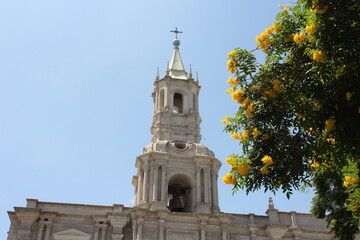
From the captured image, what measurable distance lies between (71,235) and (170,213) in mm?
5824

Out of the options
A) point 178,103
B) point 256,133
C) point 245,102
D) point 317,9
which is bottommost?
point 256,133

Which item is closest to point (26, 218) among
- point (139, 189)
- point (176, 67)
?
point (139, 189)

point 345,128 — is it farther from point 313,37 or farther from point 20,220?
point 20,220

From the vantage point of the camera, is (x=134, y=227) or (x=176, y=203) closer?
(x=134, y=227)

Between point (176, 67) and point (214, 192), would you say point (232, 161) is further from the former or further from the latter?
point (176, 67)

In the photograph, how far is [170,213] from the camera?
89.5 feet

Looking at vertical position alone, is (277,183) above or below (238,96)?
below

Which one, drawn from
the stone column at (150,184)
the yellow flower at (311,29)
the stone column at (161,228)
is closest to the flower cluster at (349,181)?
the yellow flower at (311,29)

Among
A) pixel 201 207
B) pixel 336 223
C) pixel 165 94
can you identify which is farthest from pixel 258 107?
pixel 165 94

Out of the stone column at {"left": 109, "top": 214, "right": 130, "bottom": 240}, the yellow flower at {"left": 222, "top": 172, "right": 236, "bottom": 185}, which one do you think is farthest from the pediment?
the yellow flower at {"left": 222, "top": 172, "right": 236, "bottom": 185}

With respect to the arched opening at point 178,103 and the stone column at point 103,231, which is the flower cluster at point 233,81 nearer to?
the stone column at point 103,231

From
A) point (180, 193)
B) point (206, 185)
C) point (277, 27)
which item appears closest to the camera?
point (277, 27)

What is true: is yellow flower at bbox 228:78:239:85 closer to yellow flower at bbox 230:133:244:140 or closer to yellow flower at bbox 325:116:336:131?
yellow flower at bbox 230:133:244:140

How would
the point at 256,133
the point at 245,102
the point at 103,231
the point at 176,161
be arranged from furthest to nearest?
the point at 176,161
the point at 103,231
the point at 245,102
the point at 256,133
